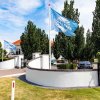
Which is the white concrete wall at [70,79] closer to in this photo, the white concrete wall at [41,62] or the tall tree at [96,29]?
the white concrete wall at [41,62]

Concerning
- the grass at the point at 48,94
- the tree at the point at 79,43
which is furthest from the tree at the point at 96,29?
the grass at the point at 48,94

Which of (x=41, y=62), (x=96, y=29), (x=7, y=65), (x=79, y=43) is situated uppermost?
(x=96, y=29)

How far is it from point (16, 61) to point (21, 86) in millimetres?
20173

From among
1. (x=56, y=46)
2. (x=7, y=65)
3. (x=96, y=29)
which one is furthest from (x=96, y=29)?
(x=7, y=65)

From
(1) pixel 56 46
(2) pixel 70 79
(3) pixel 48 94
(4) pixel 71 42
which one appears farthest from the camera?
(1) pixel 56 46

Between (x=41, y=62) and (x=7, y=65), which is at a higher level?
(x=41, y=62)

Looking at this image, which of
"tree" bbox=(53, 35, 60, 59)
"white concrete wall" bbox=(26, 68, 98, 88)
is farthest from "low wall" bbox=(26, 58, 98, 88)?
"tree" bbox=(53, 35, 60, 59)

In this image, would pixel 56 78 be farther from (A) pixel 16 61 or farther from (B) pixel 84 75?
(A) pixel 16 61

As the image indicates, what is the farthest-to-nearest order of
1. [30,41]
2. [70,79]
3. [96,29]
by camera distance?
[96,29] → [30,41] → [70,79]

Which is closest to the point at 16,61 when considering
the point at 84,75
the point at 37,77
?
the point at 37,77

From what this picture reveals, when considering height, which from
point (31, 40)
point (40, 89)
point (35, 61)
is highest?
point (31, 40)

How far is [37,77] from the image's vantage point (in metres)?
18.8

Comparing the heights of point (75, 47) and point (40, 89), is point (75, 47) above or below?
above

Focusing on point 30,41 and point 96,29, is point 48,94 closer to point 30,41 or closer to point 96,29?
point 30,41
